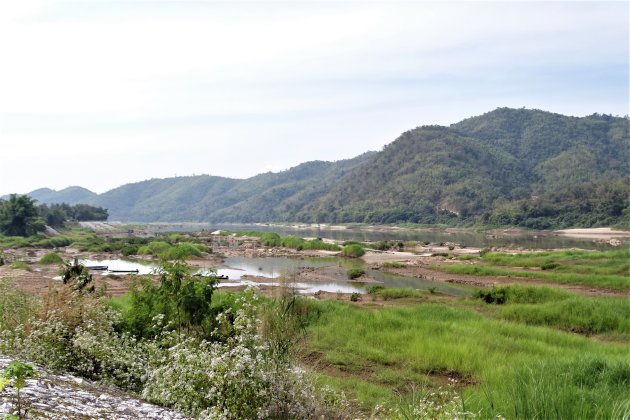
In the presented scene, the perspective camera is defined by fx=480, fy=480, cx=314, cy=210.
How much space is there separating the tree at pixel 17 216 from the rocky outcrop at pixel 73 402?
204 ft

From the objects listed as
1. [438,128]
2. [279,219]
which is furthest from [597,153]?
[279,219]

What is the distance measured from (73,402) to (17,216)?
64.7 m

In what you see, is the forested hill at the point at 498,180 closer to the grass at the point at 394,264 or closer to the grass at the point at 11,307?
the grass at the point at 394,264

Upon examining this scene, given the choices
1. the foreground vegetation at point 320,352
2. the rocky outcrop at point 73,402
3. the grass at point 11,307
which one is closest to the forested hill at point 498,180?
the foreground vegetation at point 320,352

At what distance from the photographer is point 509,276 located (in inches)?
1395

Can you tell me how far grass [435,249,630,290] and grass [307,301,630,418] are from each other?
16.9 m

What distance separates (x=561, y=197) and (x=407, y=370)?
112667 millimetres

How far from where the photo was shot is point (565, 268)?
37.1 m

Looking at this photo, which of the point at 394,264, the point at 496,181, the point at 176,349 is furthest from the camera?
the point at 496,181

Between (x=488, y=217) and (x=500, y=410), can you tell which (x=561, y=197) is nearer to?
(x=488, y=217)

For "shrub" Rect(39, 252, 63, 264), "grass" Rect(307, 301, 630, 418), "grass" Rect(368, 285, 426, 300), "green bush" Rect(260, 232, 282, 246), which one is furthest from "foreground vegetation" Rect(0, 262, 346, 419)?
"green bush" Rect(260, 232, 282, 246)

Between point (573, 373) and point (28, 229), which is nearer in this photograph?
point (573, 373)

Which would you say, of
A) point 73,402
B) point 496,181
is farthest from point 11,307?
point 496,181

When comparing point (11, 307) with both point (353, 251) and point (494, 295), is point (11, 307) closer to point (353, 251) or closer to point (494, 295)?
point (494, 295)
